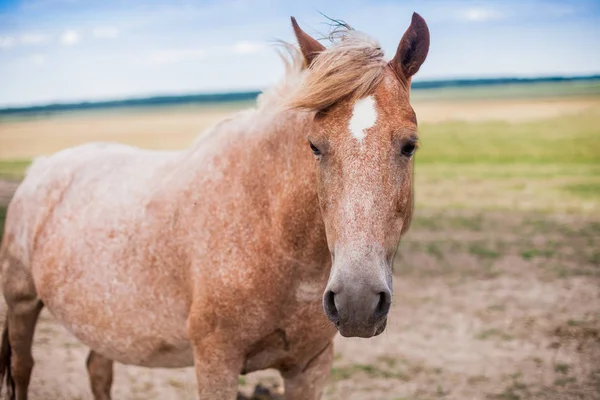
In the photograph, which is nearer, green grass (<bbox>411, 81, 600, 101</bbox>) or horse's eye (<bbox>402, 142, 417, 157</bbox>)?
horse's eye (<bbox>402, 142, 417, 157</bbox>)

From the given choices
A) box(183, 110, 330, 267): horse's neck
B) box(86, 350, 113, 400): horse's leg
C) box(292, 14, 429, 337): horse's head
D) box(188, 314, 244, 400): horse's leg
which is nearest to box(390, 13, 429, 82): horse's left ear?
box(292, 14, 429, 337): horse's head

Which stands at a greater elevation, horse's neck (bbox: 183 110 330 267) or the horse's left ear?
the horse's left ear

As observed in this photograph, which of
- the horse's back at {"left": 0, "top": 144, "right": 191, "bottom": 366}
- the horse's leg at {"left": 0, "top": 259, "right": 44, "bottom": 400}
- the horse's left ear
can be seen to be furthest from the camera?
the horse's leg at {"left": 0, "top": 259, "right": 44, "bottom": 400}

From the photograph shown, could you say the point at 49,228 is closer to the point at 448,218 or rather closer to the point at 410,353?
the point at 410,353

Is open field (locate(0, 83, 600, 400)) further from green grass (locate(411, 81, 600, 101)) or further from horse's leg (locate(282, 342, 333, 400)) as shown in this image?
green grass (locate(411, 81, 600, 101))

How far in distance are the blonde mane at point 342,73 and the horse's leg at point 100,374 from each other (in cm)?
311

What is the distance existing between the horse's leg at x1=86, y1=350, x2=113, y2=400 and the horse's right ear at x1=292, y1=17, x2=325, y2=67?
3.17 meters

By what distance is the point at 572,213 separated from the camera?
1366cm

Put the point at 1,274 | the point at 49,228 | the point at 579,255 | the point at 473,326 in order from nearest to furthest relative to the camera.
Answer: the point at 49,228 → the point at 1,274 → the point at 473,326 → the point at 579,255

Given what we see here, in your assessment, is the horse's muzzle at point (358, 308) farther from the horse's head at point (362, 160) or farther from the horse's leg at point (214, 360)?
the horse's leg at point (214, 360)

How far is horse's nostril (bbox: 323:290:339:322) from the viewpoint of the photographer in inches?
82.7

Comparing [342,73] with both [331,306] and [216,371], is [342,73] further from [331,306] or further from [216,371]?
[216,371]

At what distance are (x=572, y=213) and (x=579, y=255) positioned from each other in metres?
4.15

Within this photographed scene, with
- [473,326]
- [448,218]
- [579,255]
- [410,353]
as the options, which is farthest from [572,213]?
[410,353]
